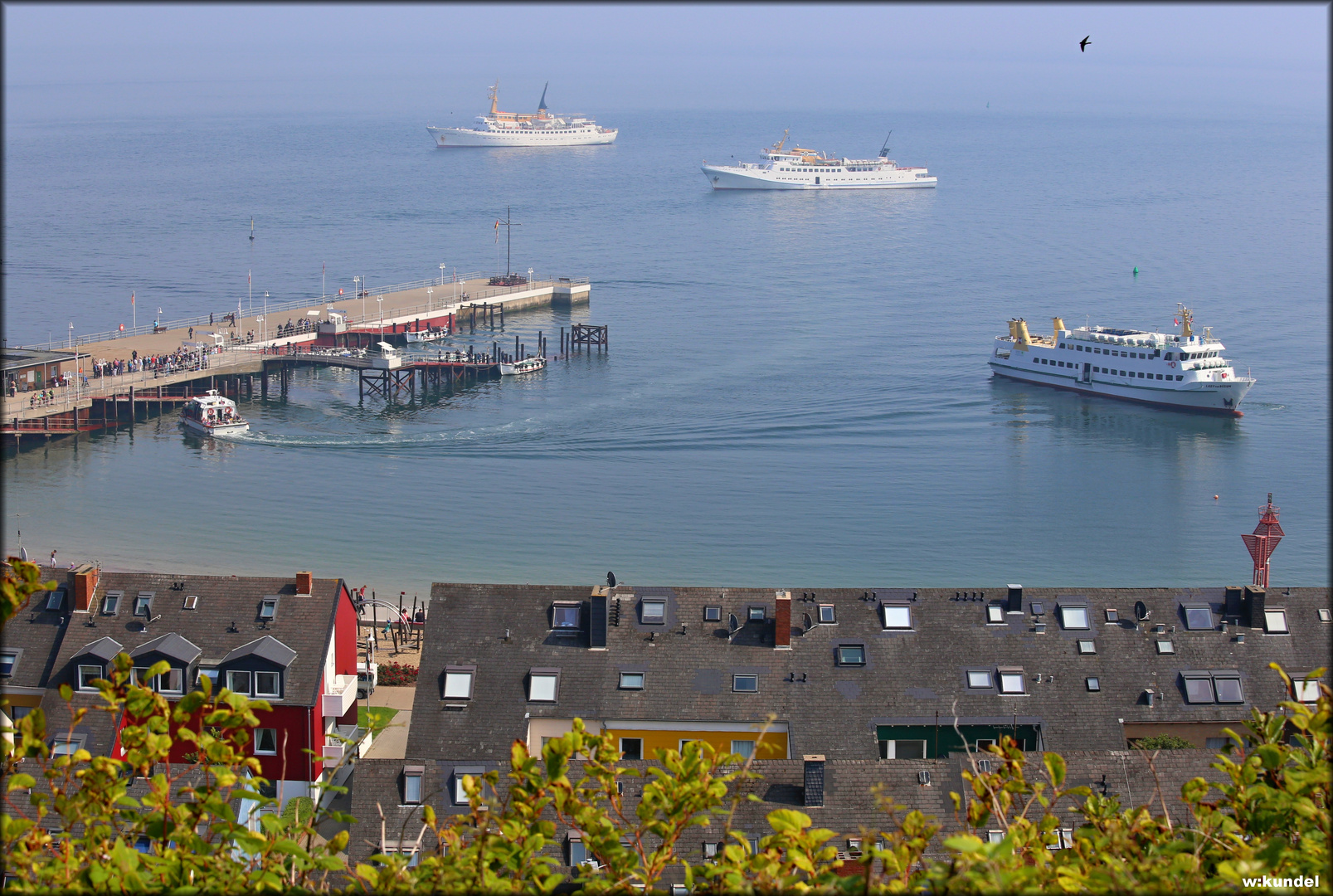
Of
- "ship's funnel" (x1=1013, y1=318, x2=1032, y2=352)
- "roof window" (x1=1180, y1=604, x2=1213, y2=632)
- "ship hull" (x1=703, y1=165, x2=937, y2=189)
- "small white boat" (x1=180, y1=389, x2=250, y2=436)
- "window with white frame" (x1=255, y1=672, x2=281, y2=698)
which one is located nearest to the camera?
"window with white frame" (x1=255, y1=672, x2=281, y2=698)

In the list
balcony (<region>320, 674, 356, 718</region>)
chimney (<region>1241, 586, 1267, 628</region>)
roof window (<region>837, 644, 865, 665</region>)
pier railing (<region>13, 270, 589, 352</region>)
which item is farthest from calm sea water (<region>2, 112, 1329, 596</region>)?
chimney (<region>1241, 586, 1267, 628</region>)

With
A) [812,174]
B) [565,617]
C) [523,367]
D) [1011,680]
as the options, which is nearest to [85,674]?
[565,617]

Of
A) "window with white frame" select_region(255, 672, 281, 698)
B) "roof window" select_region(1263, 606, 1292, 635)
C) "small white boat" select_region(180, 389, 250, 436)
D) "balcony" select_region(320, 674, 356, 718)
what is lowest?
"balcony" select_region(320, 674, 356, 718)

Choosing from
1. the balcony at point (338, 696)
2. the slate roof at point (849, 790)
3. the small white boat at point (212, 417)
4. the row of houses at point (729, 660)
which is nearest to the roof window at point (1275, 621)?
the row of houses at point (729, 660)

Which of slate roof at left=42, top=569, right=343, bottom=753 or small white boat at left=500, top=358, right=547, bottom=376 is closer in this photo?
slate roof at left=42, top=569, right=343, bottom=753

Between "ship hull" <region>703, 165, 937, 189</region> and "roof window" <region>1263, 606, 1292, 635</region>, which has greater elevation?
"ship hull" <region>703, 165, 937, 189</region>

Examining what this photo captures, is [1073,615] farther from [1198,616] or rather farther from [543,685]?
[543,685]

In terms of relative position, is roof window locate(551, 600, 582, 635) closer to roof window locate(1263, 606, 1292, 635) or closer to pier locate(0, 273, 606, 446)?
roof window locate(1263, 606, 1292, 635)
